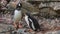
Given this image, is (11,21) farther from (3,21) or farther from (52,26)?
(52,26)

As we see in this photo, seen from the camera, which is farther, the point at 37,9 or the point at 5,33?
the point at 37,9

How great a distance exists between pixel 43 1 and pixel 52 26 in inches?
31.7

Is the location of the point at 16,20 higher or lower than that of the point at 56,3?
lower

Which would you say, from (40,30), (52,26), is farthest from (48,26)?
(40,30)

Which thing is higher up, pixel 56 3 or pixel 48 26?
pixel 56 3

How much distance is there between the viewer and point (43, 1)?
577cm

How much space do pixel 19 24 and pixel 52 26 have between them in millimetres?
849

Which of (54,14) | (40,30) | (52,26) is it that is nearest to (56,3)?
(54,14)

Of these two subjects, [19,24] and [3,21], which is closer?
[19,24]

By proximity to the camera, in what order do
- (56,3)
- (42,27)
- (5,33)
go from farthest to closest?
(56,3)
(42,27)
(5,33)

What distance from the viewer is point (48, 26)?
5.37 metres

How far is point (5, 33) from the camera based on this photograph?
482 centimetres

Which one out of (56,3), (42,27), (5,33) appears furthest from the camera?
(56,3)

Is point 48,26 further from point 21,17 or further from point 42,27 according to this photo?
point 21,17
